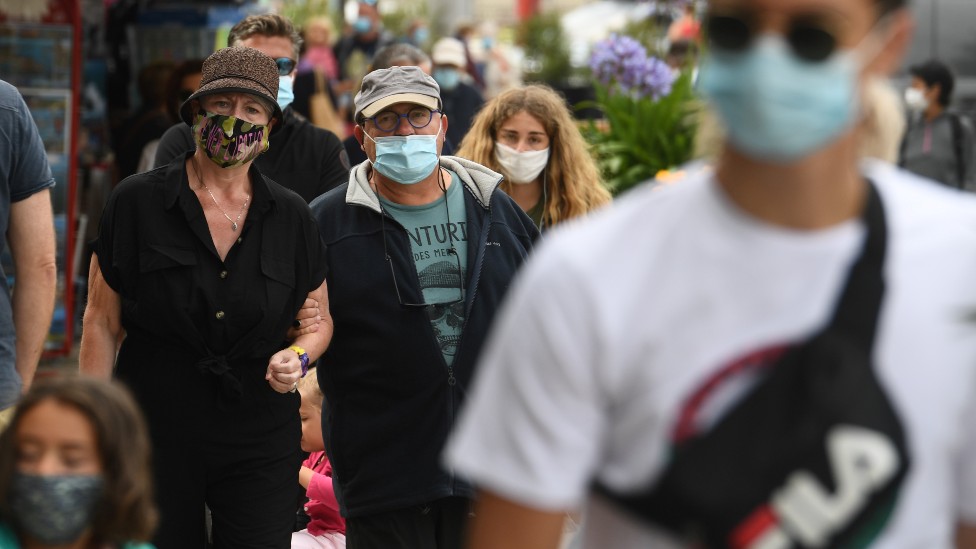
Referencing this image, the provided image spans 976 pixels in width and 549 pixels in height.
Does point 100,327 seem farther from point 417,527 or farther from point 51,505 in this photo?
point 51,505

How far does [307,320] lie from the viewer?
4707 mm

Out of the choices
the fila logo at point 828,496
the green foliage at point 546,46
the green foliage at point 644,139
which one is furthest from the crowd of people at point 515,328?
the green foliage at point 546,46

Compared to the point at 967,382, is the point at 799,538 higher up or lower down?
lower down

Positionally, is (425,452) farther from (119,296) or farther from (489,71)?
(489,71)

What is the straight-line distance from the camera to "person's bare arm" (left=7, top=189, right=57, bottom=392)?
461cm

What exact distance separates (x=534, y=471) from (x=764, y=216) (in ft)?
1.45

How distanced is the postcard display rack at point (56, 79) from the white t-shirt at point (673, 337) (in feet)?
24.7

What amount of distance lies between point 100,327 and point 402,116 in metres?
1.29

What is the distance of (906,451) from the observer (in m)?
1.91

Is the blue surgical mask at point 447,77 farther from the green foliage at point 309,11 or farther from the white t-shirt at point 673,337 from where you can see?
the green foliage at point 309,11

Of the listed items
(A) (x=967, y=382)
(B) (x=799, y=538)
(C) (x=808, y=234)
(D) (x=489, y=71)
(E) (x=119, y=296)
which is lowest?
(D) (x=489, y=71)

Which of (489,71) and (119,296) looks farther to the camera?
(489,71)

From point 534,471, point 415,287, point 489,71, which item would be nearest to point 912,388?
point 534,471

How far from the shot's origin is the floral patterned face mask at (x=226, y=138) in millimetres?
4668
